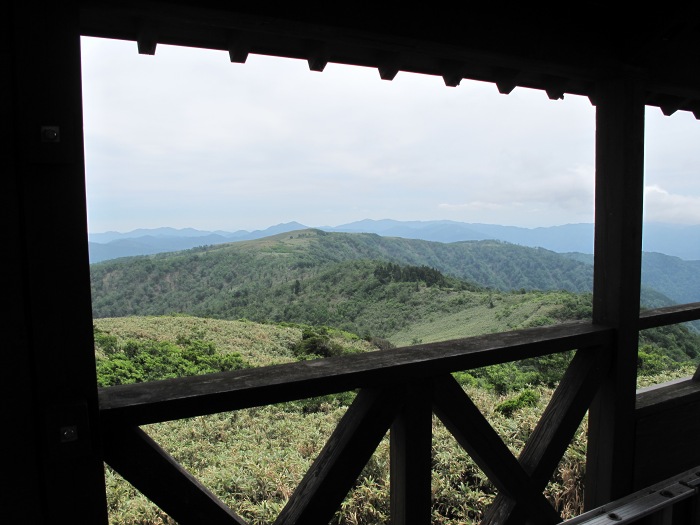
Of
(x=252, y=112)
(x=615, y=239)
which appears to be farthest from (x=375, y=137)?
(x=615, y=239)

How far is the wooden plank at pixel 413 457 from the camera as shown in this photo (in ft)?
5.30

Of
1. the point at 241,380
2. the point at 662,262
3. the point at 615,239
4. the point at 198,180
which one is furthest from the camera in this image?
the point at 198,180

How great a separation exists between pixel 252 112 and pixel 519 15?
2756 cm

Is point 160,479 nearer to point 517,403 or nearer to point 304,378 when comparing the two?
point 304,378

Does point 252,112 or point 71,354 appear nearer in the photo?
point 71,354

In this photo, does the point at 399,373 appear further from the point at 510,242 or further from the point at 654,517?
the point at 510,242

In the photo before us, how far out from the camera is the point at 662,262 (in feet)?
64.6

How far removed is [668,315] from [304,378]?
194 centimetres

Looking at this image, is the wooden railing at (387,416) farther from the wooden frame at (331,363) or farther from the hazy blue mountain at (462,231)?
the hazy blue mountain at (462,231)

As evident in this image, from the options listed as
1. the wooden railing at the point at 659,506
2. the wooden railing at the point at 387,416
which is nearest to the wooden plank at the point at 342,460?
the wooden railing at the point at 387,416

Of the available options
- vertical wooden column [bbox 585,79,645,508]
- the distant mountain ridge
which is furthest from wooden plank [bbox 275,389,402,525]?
the distant mountain ridge

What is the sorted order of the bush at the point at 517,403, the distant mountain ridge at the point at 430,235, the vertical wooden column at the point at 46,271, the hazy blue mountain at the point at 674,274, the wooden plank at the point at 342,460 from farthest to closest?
the hazy blue mountain at the point at 674,274
the distant mountain ridge at the point at 430,235
the bush at the point at 517,403
the wooden plank at the point at 342,460
the vertical wooden column at the point at 46,271

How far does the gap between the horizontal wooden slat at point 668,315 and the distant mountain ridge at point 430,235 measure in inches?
601

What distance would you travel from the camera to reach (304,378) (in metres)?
1.37
